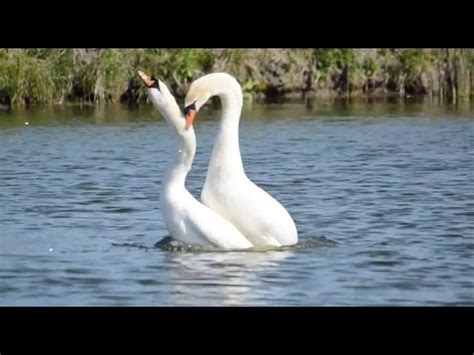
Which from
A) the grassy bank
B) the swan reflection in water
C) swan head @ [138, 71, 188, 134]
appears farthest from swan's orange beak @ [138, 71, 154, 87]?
the grassy bank

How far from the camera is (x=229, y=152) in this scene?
1161 cm

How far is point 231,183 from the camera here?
11.6 meters

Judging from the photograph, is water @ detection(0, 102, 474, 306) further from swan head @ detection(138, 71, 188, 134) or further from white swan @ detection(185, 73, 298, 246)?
swan head @ detection(138, 71, 188, 134)

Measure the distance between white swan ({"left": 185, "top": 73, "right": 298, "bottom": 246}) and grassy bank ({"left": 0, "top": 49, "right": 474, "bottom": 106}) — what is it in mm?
17107

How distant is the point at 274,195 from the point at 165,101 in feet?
14.7

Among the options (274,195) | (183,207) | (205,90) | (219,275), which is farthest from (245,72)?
(219,275)

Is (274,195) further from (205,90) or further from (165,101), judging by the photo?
(165,101)

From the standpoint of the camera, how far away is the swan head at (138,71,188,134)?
37.2 ft

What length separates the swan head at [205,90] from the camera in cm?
1157

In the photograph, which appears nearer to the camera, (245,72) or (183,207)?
(183,207)

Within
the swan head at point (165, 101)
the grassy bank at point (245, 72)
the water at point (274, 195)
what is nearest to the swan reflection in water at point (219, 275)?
the water at point (274, 195)
